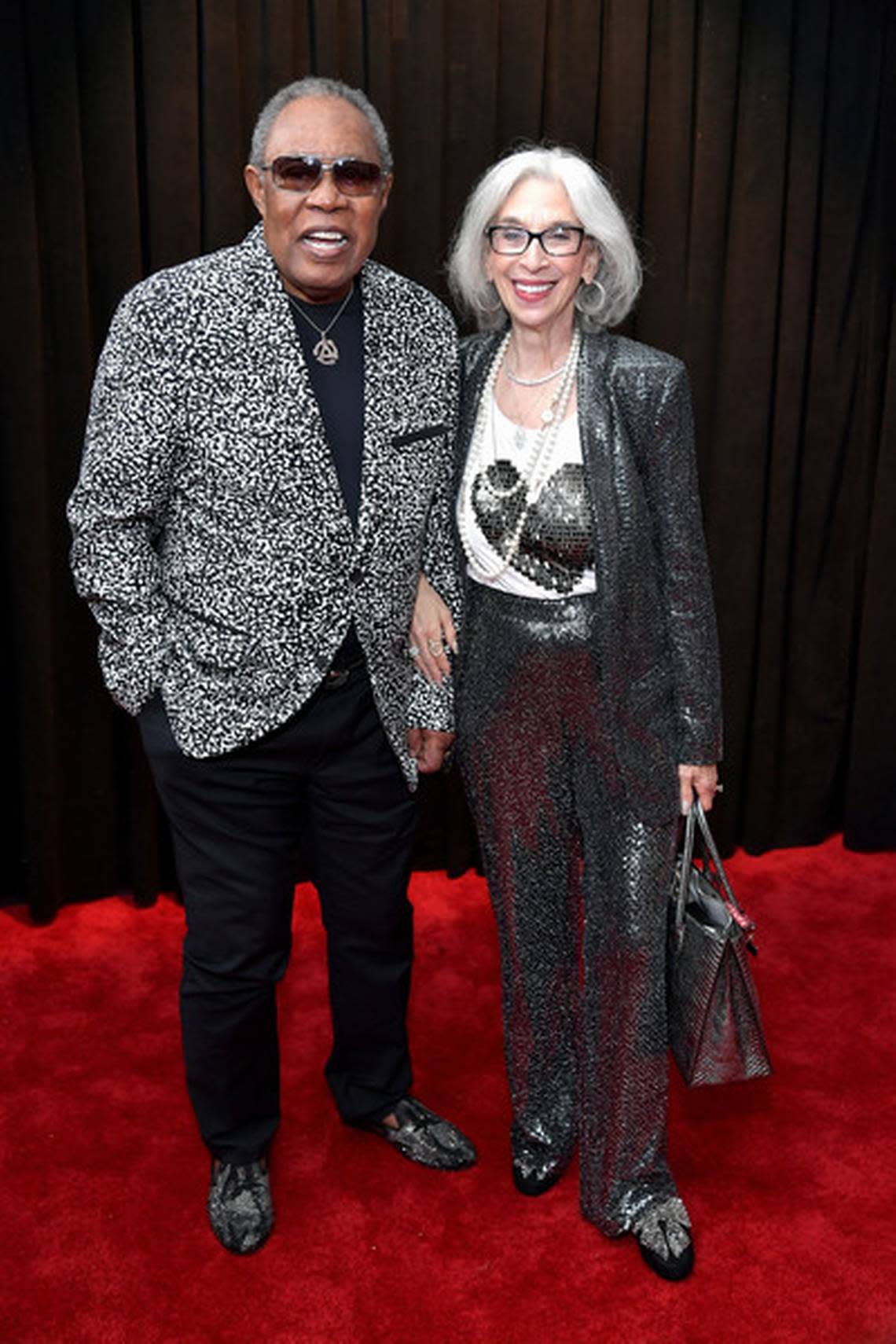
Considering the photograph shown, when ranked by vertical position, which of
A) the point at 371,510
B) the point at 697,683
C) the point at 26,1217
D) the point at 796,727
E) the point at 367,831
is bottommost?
the point at 26,1217

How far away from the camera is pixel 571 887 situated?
226cm

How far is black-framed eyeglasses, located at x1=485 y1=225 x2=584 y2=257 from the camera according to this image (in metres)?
2.00

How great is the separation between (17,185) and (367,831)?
57.5 inches

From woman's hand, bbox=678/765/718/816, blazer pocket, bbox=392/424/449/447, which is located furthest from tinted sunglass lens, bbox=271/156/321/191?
woman's hand, bbox=678/765/718/816

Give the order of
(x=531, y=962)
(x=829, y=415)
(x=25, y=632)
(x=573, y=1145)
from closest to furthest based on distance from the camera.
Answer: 1. (x=531, y=962)
2. (x=573, y=1145)
3. (x=25, y=632)
4. (x=829, y=415)

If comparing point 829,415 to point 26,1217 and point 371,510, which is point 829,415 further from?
point 26,1217

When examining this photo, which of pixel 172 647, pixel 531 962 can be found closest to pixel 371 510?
pixel 172 647

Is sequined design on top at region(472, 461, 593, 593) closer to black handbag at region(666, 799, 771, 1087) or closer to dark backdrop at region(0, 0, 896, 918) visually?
black handbag at region(666, 799, 771, 1087)

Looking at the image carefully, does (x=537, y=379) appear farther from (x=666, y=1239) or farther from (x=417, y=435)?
(x=666, y=1239)

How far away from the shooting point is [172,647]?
6.95 ft

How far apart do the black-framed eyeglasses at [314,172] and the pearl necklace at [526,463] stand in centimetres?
33

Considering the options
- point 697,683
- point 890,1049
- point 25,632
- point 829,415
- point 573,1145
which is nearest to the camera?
point 697,683

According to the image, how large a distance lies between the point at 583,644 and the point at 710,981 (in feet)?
1.69

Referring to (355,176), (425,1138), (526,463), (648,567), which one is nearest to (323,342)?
(355,176)
